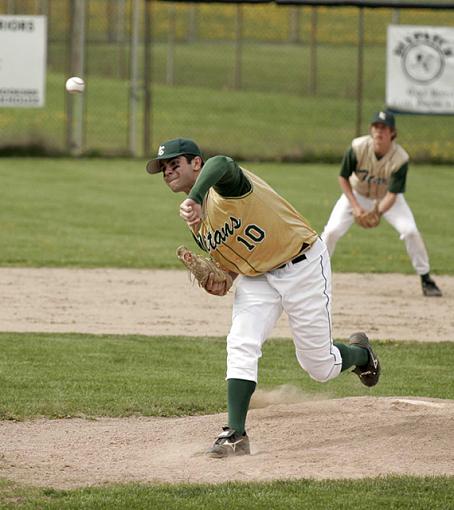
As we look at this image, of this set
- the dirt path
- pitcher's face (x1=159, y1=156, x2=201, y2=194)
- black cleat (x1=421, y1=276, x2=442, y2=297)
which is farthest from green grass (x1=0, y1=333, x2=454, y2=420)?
black cleat (x1=421, y1=276, x2=442, y2=297)

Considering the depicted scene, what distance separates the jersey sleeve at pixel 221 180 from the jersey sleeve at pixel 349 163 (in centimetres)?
603

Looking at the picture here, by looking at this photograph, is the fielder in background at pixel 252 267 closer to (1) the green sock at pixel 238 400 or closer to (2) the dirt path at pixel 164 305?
(1) the green sock at pixel 238 400

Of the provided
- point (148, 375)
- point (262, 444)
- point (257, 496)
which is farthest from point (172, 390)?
point (257, 496)

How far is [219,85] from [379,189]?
69.7 feet

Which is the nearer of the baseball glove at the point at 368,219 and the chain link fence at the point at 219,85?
the baseball glove at the point at 368,219

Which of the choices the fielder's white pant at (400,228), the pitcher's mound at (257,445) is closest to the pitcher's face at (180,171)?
the pitcher's mound at (257,445)

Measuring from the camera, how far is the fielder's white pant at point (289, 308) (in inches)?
260

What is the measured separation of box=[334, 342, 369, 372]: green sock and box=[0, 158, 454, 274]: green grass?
21.4ft

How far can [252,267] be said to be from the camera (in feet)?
22.0

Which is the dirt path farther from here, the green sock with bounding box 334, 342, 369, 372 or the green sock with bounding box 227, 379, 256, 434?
the green sock with bounding box 227, 379, 256, 434

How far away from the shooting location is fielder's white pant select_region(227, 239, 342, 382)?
21.7 ft

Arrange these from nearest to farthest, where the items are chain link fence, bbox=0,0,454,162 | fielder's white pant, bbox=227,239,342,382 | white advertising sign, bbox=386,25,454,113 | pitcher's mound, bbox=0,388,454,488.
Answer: pitcher's mound, bbox=0,388,454,488
fielder's white pant, bbox=227,239,342,382
white advertising sign, bbox=386,25,454,113
chain link fence, bbox=0,0,454,162

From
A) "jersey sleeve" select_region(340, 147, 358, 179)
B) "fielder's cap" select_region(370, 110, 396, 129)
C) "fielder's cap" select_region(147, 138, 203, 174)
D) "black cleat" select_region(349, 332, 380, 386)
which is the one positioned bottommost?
"black cleat" select_region(349, 332, 380, 386)

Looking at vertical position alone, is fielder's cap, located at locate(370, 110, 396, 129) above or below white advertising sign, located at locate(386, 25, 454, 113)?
below
